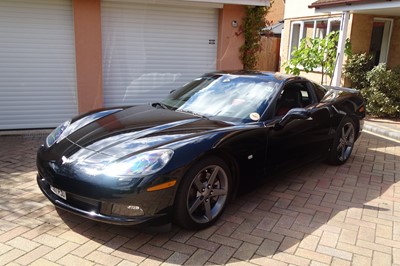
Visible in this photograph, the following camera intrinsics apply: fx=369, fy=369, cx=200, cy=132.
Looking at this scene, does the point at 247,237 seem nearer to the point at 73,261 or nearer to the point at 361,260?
the point at 361,260

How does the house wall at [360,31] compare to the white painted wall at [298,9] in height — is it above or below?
below

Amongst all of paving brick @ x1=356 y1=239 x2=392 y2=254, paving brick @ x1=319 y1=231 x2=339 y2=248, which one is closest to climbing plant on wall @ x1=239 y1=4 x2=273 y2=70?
paving brick @ x1=319 y1=231 x2=339 y2=248

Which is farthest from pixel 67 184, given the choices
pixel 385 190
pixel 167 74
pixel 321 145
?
pixel 167 74

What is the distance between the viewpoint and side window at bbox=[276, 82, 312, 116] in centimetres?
436

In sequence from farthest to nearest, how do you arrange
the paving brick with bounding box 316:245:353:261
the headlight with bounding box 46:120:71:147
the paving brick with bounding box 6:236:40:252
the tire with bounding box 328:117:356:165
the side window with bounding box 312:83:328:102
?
the tire with bounding box 328:117:356:165, the side window with bounding box 312:83:328:102, the headlight with bounding box 46:120:71:147, the paving brick with bounding box 316:245:353:261, the paving brick with bounding box 6:236:40:252

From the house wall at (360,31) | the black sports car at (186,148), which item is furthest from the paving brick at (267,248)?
the house wall at (360,31)

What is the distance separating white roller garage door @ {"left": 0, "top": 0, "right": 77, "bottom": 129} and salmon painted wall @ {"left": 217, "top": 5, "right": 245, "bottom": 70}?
3.17 metres

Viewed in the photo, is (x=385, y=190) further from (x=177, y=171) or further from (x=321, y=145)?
(x=177, y=171)

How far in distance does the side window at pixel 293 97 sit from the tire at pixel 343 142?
2.69 ft

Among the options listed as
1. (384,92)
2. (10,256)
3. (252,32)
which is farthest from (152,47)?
(384,92)

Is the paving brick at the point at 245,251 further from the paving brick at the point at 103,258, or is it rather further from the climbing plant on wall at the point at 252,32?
the climbing plant on wall at the point at 252,32

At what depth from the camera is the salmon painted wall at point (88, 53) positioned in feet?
23.2

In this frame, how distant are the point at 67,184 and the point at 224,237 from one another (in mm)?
1455

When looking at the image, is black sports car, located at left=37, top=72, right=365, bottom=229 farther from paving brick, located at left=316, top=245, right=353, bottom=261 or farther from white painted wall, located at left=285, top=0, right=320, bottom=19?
white painted wall, located at left=285, top=0, right=320, bottom=19
